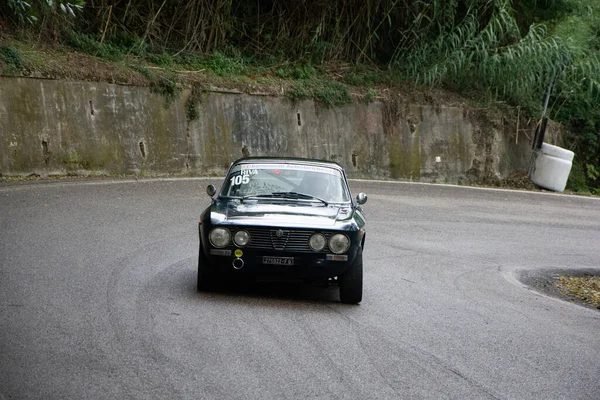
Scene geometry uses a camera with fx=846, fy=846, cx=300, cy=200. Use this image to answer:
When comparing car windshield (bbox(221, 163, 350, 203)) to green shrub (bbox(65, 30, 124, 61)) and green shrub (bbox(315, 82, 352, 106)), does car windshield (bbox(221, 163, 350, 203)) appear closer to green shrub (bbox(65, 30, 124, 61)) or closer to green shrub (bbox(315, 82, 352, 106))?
green shrub (bbox(65, 30, 124, 61))

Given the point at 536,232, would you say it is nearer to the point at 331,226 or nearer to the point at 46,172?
the point at 331,226

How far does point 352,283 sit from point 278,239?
2.91ft

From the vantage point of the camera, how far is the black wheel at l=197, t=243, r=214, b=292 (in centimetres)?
809

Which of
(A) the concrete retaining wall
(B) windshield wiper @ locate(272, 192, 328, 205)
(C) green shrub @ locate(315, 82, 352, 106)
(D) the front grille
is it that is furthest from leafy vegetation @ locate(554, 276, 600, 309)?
(C) green shrub @ locate(315, 82, 352, 106)

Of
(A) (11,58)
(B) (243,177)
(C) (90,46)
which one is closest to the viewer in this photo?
(B) (243,177)

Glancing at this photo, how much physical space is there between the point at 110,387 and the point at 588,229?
Result: 12.8 m

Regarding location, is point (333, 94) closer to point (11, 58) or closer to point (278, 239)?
point (11, 58)

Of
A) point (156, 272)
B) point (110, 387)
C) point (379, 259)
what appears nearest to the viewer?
point (110, 387)

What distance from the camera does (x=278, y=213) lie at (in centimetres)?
823

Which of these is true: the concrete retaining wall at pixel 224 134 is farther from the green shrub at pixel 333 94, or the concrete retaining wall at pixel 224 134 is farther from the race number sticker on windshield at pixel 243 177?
the race number sticker on windshield at pixel 243 177

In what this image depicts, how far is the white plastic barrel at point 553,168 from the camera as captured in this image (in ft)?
76.2

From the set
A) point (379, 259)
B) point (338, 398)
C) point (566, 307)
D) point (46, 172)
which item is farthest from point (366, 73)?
point (338, 398)

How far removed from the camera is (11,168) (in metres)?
17.1

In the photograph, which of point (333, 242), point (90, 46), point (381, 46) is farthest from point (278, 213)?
point (381, 46)
